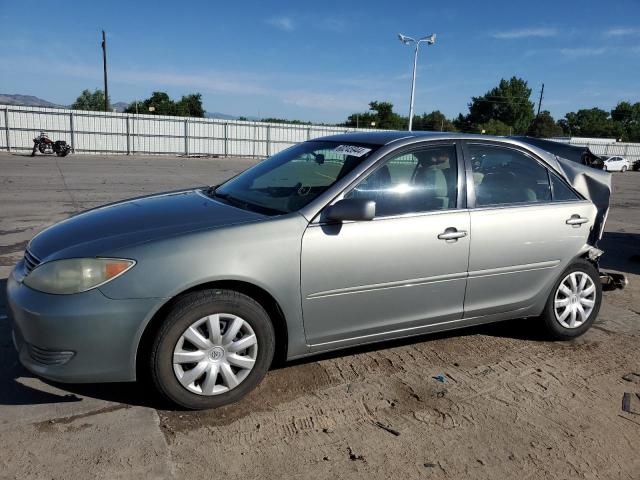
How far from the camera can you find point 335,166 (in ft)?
11.6

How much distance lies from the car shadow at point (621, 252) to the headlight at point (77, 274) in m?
6.19

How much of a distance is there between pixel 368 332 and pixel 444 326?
0.65m

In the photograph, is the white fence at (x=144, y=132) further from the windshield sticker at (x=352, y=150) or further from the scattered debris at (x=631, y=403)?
the scattered debris at (x=631, y=403)

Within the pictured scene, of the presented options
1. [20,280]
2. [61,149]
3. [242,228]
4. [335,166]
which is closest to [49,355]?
[20,280]

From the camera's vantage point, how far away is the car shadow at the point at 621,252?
22.2 feet

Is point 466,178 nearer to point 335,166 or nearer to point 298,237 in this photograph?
point 335,166

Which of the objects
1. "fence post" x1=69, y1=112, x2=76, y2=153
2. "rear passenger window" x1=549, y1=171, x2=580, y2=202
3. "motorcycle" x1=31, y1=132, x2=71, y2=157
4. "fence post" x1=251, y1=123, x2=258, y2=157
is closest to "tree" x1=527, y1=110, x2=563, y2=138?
"fence post" x1=251, y1=123, x2=258, y2=157

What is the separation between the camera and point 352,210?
3.04 metres

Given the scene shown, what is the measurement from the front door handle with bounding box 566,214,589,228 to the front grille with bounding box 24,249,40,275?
3689 mm

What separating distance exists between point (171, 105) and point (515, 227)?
6943 centimetres

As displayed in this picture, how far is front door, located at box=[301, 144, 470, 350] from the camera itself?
3092 mm

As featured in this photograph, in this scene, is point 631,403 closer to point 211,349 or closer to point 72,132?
point 211,349

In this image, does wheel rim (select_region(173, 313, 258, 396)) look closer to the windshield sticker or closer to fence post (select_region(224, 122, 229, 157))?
the windshield sticker

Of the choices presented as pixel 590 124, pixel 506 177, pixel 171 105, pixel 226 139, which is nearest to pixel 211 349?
pixel 506 177
